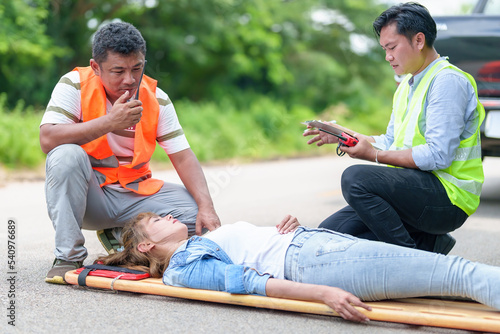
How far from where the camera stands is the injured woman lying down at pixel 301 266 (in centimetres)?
309

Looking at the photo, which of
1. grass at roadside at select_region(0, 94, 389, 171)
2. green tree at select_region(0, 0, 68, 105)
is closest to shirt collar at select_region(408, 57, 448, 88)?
grass at roadside at select_region(0, 94, 389, 171)

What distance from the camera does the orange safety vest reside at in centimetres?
423

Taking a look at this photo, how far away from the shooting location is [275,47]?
20.6m

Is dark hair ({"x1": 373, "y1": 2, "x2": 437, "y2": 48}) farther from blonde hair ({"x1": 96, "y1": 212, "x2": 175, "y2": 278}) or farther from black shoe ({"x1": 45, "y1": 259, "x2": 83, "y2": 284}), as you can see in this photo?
black shoe ({"x1": 45, "y1": 259, "x2": 83, "y2": 284})

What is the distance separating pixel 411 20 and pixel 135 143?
1989 mm

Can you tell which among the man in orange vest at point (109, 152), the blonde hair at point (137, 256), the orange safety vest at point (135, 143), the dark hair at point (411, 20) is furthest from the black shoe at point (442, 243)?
the orange safety vest at point (135, 143)

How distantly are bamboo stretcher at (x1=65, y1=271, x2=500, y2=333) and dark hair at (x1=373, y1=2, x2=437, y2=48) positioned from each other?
5.06ft

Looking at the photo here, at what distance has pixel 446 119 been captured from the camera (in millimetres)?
3598

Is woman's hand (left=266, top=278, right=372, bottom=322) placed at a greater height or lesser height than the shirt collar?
lesser

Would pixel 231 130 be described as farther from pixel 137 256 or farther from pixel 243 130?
pixel 137 256

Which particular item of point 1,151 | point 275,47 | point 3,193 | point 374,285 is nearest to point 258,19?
point 275,47

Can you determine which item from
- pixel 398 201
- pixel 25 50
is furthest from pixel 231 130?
pixel 398 201

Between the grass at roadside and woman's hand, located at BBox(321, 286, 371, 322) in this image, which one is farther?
the grass at roadside

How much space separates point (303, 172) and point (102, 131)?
8106mm
